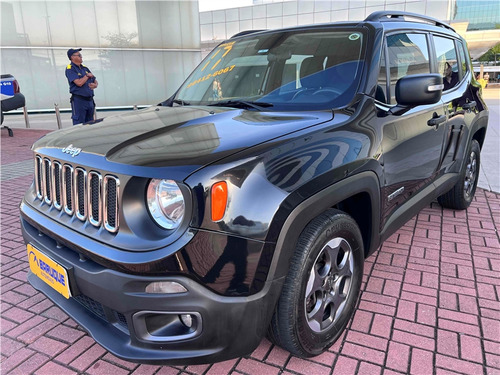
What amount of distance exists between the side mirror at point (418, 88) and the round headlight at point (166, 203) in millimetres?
1504

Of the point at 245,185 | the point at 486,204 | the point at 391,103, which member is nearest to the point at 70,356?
the point at 245,185

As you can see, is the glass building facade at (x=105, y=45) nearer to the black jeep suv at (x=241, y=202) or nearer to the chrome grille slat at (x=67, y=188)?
the black jeep suv at (x=241, y=202)

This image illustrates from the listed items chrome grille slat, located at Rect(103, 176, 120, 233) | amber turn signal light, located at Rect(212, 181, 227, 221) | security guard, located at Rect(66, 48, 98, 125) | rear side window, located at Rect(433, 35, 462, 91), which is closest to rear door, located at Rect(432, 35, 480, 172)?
rear side window, located at Rect(433, 35, 462, 91)

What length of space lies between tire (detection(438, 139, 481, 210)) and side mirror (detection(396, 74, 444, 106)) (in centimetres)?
189

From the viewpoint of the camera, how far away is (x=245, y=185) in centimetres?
163

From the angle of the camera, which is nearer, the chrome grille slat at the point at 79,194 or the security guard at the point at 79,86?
the chrome grille slat at the point at 79,194

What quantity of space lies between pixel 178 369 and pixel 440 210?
3.48 meters

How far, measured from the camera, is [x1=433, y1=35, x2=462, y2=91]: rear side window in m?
3.41

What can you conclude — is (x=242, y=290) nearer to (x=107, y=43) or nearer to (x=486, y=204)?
(x=486, y=204)

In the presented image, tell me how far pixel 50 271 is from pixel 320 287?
1371mm

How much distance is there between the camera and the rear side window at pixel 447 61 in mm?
3414

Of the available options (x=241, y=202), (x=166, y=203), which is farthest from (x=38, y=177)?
(x=241, y=202)

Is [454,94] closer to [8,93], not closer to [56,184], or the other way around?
[56,184]

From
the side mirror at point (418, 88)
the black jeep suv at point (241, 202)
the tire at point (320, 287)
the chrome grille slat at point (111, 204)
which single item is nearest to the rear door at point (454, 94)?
the black jeep suv at point (241, 202)
